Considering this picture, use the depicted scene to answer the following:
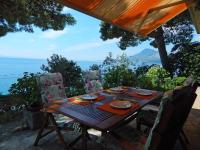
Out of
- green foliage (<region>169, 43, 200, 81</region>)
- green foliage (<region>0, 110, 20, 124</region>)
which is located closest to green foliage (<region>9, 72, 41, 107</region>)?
green foliage (<region>0, 110, 20, 124</region>)

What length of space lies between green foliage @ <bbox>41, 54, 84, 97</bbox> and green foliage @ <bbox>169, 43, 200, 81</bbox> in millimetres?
4236

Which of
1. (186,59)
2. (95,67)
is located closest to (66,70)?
(95,67)

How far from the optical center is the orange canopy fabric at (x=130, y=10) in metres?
3.50

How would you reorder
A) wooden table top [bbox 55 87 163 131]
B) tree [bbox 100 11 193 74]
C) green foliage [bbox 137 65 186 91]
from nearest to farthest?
wooden table top [bbox 55 87 163 131]
green foliage [bbox 137 65 186 91]
tree [bbox 100 11 193 74]

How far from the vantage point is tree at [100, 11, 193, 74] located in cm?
982

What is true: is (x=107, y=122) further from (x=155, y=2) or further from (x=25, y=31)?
(x=25, y=31)

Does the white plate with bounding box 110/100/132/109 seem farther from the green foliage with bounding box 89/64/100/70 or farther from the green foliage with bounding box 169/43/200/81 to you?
the green foliage with bounding box 169/43/200/81

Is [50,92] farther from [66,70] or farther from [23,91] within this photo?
[66,70]

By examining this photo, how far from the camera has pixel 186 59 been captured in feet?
30.6

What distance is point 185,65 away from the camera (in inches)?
371

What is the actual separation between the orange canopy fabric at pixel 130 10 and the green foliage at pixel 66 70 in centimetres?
237

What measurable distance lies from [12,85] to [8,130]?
45.5 inches

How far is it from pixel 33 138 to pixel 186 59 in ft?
23.4

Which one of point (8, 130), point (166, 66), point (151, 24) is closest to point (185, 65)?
point (166, 66)
